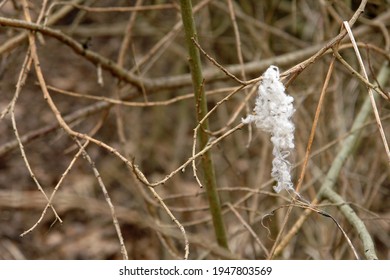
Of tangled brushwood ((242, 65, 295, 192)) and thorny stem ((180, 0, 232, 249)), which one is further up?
thorny stem ((180, 0, 232, 249))

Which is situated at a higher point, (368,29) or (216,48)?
(216,48)

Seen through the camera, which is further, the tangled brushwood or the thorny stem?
the thorny stem

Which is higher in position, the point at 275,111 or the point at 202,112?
the point at 202,112

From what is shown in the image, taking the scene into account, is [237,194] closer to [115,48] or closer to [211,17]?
[211,17]

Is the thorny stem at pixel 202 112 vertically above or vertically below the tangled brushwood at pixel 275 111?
above

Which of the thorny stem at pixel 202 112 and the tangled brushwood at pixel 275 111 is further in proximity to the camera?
the thorny stem at pixel 202 112
